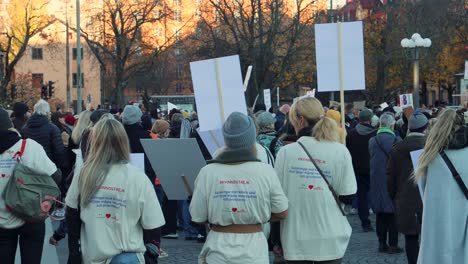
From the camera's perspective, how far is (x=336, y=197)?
5.86 metres

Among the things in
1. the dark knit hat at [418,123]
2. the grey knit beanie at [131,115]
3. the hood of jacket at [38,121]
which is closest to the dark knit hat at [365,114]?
the grey knit beanie at [131,115]

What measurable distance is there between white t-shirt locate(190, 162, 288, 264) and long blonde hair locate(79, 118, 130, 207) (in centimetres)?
57

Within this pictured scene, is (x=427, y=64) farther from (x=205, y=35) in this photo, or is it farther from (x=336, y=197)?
(x=336, y=197)

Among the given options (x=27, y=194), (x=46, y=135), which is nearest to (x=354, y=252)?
(x=46, y=135)

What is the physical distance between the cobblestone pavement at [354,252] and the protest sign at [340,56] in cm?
284

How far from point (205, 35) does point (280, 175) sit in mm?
42024

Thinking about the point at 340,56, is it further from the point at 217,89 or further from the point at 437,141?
the point at 437,141

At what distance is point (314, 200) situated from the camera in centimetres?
579

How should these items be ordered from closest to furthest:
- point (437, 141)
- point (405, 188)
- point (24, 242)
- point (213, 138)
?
point (437, 141) → point (24, 242) → point (213, 138) → point (405, 188)

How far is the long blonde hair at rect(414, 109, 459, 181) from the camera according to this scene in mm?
5039

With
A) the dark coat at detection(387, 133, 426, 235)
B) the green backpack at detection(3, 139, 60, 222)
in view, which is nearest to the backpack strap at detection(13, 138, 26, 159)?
the green backpack at detection(3, 139, 60, 222)

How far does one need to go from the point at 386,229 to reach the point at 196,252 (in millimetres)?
2537

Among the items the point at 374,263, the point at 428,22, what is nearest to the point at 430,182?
the point at 374,263

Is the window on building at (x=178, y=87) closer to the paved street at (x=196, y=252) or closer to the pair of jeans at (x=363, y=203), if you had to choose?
the pair of jeans at (x=363, y=203)
